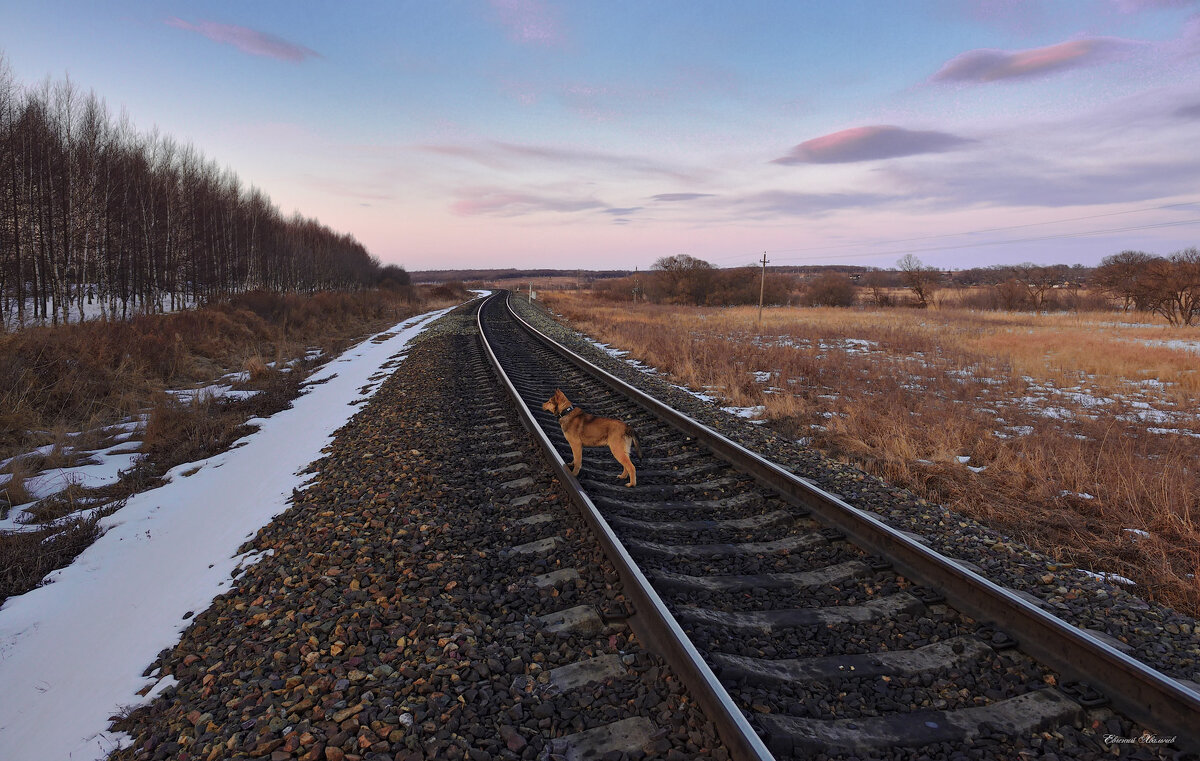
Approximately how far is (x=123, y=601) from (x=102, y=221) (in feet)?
104

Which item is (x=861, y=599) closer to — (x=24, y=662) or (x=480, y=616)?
(x=480, y=616)

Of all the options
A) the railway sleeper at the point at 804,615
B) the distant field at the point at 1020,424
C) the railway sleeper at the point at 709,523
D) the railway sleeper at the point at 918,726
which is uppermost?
the distant field at the point at 1020,424

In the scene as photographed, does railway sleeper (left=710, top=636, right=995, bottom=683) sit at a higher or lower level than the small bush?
lower

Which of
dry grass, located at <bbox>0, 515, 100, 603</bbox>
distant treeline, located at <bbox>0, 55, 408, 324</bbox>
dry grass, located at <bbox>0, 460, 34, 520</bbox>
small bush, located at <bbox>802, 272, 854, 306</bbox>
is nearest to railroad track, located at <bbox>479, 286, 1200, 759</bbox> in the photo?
dry grass, located at <bbox>0, 515, 100, 603</bbox>

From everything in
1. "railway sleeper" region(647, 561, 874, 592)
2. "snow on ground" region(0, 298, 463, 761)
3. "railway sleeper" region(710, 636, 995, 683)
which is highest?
"railway sleeper" region(647, 561, 874, 592)

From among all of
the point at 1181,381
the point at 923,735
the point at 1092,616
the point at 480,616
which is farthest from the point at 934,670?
the point at 1181,381

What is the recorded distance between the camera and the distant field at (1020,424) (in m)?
4.57

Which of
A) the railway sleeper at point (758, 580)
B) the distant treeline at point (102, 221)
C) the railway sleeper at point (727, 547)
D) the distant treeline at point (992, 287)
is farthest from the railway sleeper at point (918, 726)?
the distant treeline at point (992, 287)

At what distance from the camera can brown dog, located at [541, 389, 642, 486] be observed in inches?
209

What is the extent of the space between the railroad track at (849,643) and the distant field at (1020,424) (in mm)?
1534

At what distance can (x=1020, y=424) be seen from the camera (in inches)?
319

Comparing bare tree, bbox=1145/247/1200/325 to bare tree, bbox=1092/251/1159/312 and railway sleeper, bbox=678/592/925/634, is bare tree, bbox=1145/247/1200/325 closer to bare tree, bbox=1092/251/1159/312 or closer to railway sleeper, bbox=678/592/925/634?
bare tree, bbox=1092/251/1159/312

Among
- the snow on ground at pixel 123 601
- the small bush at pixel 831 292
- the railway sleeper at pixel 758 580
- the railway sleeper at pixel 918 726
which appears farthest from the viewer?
the small bush at pixel 831 292

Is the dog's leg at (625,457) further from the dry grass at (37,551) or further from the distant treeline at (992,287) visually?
the distant treeline at (992,287)
